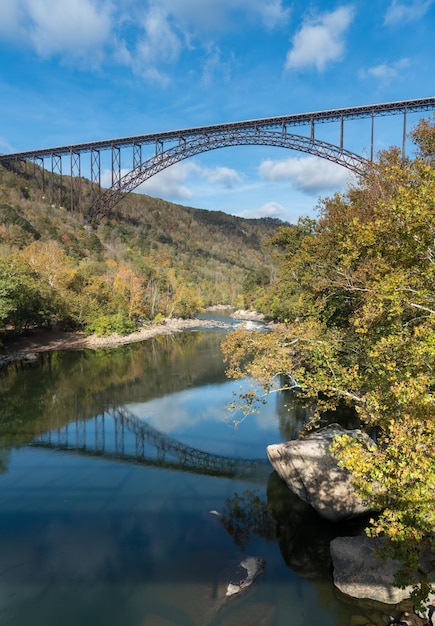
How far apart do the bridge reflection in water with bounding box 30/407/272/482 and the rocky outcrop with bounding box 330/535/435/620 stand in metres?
3.69

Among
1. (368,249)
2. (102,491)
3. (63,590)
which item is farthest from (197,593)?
(368,249)

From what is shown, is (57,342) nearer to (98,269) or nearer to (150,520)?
(98,269)

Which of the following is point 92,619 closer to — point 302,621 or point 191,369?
point 302,621

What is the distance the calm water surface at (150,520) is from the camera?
6.03 metres

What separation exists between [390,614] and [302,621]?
3.98ft

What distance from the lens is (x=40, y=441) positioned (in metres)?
12.3

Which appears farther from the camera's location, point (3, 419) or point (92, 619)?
point (3, 419)

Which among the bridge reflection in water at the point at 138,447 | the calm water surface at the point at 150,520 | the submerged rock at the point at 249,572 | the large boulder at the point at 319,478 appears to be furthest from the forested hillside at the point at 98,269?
the submerged rock at the point at 249,572

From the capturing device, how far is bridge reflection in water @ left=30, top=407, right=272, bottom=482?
10727 millimetres

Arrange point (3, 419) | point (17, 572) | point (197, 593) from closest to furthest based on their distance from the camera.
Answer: point (197, 593) → point (17, 572) → point (3, 419)

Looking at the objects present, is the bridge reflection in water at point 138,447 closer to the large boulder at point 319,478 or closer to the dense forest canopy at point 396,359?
the large boulder at point 319,478

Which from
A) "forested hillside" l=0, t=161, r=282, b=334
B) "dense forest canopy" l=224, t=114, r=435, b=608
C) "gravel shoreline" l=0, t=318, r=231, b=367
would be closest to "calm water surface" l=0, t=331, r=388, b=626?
"dense forest canopy" l=224, t=114, r=435, b=608

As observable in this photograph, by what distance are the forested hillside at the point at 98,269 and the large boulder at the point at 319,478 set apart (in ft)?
41.8

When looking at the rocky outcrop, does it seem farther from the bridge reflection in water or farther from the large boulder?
Result: the bridge reflection in water
